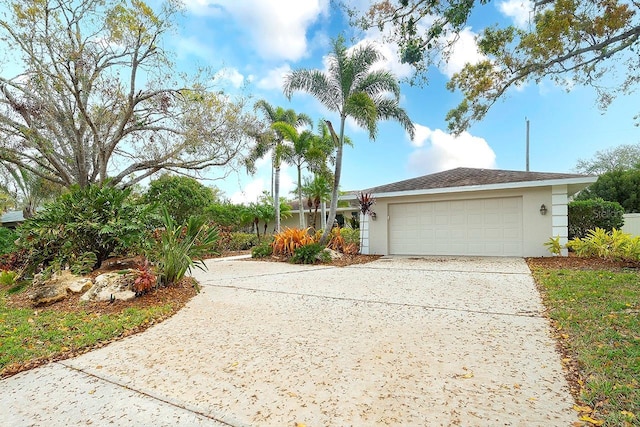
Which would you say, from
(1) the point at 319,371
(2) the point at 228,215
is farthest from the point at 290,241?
(1) the point at 319,371

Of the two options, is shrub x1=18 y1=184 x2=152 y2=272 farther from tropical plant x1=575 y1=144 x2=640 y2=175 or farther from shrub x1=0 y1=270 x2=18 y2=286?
tropical plant x1=575 y1=144 x2=640 y2=175

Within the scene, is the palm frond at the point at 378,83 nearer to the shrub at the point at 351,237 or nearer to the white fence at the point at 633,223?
the shrub at the point at 351,237

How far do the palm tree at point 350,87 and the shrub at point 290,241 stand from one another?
0.72 m

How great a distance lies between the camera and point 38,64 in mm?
12352

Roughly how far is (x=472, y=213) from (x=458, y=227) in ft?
2.12

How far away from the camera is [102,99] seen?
46.0ft

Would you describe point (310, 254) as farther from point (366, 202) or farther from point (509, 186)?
point (509, 186)

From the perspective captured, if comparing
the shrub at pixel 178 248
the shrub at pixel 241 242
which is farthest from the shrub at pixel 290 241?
the shrub at pixel 178 248

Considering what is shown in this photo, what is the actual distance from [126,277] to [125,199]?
2770 mm

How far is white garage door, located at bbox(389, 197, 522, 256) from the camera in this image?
37.7 ft

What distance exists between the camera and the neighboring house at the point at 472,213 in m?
10.8

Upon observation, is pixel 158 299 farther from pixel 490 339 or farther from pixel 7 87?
pixel 7 87

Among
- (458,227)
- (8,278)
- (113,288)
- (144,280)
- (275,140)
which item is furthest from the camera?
(275,140)

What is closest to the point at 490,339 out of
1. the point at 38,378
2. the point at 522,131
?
the point at 38,378
